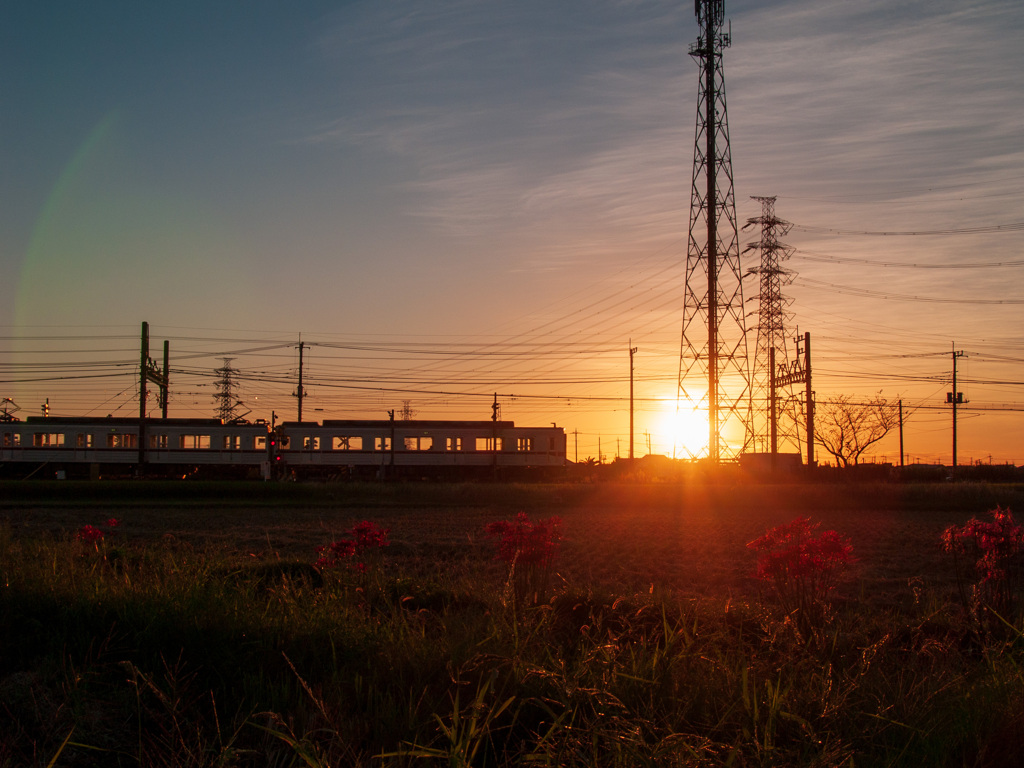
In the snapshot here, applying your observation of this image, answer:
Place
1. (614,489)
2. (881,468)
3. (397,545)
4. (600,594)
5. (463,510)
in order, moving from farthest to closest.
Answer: (881,468)
(614,489)
(463,510)
(397,545)
(600,594)

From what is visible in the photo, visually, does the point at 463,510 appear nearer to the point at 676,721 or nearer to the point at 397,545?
the point at 397,545

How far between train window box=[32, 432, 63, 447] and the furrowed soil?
9.03m

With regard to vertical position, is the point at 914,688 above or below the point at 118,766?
above

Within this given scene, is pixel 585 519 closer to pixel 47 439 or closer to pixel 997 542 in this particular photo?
pixel 997 542

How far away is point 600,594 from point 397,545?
1140cm

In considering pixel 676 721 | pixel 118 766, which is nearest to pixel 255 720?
pixel 118 766

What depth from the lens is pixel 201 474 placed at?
43469 mm

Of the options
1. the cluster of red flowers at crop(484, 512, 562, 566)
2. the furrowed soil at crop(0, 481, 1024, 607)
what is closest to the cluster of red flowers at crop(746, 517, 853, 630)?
the cluster of red flowers at crop(484, 512, 562, 566)

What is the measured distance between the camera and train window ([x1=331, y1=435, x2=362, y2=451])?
43.6m

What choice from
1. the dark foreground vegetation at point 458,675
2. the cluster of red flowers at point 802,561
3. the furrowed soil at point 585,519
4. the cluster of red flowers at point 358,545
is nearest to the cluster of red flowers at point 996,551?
the dark foreground vegetation at point 458,675

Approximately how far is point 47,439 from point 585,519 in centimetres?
3118

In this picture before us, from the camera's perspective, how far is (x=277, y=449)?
44.1 m

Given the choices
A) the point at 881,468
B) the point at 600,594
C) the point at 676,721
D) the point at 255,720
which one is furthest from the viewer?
the point at 881,468

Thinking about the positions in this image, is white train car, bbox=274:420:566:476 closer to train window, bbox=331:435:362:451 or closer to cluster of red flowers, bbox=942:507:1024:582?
train window, bbox=331:435:362:451
